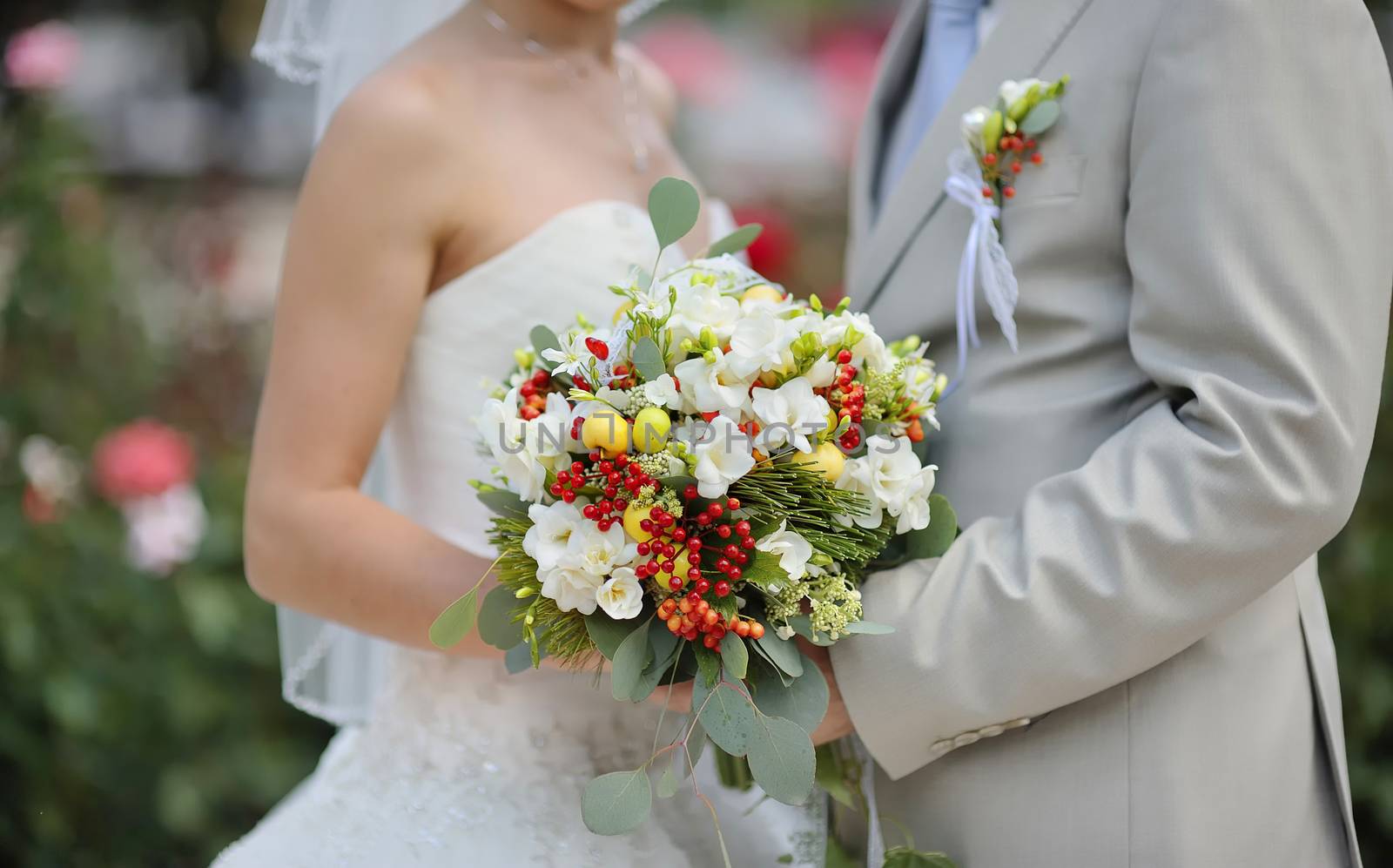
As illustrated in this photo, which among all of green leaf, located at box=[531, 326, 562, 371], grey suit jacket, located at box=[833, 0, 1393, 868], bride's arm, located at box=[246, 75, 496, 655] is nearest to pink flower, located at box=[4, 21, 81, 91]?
bride's arm, located at box=[246, 75, 496, 655]

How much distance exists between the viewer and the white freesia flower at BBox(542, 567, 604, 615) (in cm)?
132

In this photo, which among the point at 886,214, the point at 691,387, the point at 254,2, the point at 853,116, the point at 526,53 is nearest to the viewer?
the point at 691,387

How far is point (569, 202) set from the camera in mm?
1909

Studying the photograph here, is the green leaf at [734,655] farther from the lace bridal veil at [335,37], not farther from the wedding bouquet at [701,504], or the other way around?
the lace bridal veil at [335,37]

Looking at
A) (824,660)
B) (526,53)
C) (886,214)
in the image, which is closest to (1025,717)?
(824,660)

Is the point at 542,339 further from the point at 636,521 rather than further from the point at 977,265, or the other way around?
the point at 977,265

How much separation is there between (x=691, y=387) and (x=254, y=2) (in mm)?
7755

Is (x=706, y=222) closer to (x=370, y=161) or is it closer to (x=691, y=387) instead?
(x=370, y=161)

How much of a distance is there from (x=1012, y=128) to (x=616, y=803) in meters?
1.08

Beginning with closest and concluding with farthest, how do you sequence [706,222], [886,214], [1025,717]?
1. [1025,717]
2. [886,214]
3. [706,222]

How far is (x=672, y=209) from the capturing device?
4.58 feet

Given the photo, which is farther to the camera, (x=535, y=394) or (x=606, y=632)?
(x=535, y=394)

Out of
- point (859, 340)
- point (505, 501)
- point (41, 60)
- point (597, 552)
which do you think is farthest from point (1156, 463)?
point (41, 60)

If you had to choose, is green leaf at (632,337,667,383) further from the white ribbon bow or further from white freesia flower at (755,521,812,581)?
the white ribbon bow
